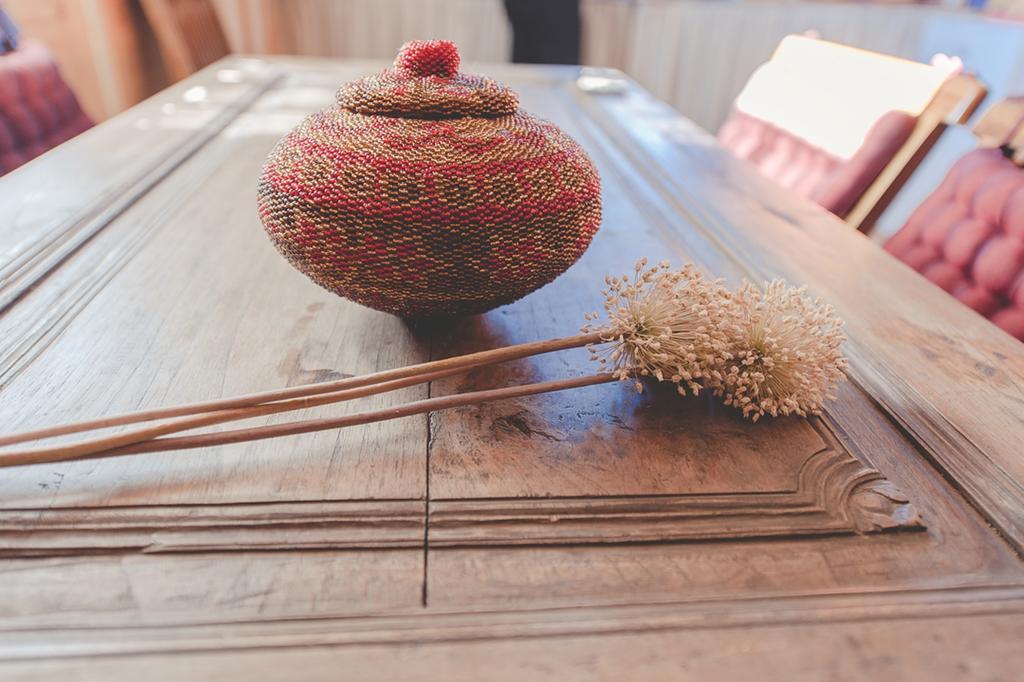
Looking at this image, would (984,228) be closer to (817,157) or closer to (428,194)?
(817,157)

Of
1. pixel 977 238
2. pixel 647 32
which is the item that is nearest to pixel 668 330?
pixel 977 238

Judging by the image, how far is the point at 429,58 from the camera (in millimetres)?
530

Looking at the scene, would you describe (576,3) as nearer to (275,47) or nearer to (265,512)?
(275,47)

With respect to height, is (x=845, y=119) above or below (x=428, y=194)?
below

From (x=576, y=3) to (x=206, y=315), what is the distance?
8.44 feet

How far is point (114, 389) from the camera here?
50cm

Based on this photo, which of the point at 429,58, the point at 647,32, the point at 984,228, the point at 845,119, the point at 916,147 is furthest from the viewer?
the point at 647,32

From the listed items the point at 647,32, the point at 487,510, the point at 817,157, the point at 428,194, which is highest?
the point at 428,194

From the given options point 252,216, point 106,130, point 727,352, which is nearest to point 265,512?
point 727,352

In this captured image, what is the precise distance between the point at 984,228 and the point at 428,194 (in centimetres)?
81

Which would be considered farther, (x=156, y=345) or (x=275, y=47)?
(x=275, y=47)

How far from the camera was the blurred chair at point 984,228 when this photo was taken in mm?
884

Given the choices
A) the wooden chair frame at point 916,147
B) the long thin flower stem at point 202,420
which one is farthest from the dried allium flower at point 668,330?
the wooden chair frame at point 916,147

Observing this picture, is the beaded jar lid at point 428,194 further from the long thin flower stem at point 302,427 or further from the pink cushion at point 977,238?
the pink cushion at point 977,238
